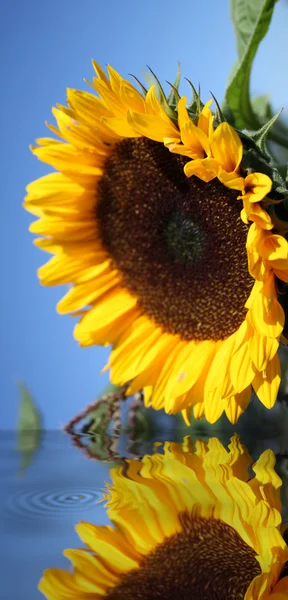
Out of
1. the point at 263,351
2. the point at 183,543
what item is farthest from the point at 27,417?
the point at 183,543

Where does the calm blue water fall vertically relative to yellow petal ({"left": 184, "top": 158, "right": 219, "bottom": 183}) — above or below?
below

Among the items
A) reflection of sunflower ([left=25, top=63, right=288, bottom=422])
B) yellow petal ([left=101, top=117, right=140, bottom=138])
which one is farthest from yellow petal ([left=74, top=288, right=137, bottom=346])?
yellow petal ([left=101, top=117, right=140, bottom=138])

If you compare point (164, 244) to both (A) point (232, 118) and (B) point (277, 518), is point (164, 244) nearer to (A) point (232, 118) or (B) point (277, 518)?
(A) point (232, 118)

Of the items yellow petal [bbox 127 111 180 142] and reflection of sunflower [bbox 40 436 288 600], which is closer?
reflection of sunflower [bbox 40 436 288 600]

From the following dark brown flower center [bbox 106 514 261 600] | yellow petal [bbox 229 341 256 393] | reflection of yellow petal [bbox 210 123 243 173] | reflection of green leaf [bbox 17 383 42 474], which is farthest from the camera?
reflection of green leaf [bbox 17 383 42 474]

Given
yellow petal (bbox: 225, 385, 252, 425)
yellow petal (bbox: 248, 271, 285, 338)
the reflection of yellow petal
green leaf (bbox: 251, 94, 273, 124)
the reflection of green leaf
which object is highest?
green leaf (bbox: 251, 94, 273, 124)

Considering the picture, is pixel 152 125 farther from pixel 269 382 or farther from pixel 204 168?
pixel 269 382

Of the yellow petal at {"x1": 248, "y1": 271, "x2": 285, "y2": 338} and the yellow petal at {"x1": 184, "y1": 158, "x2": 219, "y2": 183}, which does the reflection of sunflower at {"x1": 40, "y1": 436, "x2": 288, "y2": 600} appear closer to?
the yellow petal at {"x1": 248, "y1": 271, "x2": 285, "y2": 338}
